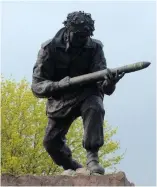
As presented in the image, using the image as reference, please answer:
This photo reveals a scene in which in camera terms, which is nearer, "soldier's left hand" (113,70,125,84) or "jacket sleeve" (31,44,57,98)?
"soldier's left hand" (113,70,125,84)

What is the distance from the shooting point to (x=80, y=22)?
6.55 meters

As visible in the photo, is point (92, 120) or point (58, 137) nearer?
point (92, 120)

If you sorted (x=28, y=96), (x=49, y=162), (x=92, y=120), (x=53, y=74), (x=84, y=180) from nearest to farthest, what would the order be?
(x=84, y=180) < (x=92, y=120) < (x=53, y=74) < (x=49, y=162) < (x=28, y=96)

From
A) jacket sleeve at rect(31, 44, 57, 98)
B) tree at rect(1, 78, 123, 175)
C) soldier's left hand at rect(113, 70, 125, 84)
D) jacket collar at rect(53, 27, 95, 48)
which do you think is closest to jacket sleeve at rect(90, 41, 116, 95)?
jacket collar at rect(53, 27, 95, 48)

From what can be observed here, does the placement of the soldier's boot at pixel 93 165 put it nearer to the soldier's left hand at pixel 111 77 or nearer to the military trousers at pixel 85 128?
the military trousers at pixel 85 128

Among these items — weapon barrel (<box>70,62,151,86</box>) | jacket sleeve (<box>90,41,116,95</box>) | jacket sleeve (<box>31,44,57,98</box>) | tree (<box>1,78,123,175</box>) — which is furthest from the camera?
tree (<box>1,78,123,175</box>)

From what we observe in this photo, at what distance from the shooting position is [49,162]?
17.6 metres

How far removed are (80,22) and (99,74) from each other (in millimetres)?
784

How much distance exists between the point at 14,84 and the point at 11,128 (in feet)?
9.80

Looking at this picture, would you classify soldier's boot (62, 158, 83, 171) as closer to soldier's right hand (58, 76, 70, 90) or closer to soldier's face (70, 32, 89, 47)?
soldier's right hand (58, 76, 70, 90)

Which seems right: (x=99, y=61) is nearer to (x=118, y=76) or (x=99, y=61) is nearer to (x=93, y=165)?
(x=118, y=76)

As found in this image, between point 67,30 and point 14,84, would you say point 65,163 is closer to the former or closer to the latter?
point 67,30

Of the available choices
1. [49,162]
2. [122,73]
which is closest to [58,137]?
[122,73]

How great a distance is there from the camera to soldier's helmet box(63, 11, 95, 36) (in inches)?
258
